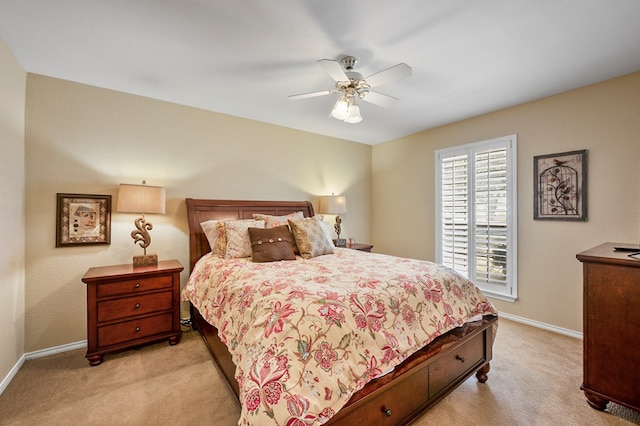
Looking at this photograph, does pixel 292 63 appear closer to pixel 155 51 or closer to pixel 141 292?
pixel 155 51

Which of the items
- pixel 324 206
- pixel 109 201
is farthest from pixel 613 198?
pixel 109 201

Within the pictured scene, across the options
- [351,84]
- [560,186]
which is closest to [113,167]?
[351,84]

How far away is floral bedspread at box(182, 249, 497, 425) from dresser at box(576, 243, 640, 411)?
0.60 m

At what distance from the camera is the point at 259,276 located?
6.32ft

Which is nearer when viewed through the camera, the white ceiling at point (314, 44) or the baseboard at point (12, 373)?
the white ceiling at point (314, 44)

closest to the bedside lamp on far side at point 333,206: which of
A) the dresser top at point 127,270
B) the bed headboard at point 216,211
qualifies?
the bed headboard at point 216,211

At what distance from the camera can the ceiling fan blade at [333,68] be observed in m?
1.85

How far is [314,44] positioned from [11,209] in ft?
8.86

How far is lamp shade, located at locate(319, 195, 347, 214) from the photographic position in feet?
13.5

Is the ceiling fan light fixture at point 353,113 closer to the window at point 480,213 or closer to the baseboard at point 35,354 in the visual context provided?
the window at point 480,213

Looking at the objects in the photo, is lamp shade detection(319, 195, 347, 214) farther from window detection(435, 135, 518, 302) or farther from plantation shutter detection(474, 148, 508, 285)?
plantation shutter detection(474, 148, 508, 285)

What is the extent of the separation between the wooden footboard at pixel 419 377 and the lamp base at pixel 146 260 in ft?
3.43

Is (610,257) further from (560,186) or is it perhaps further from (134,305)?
(134,305)

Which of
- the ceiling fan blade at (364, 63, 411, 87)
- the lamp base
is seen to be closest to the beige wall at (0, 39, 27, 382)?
the lamp base
